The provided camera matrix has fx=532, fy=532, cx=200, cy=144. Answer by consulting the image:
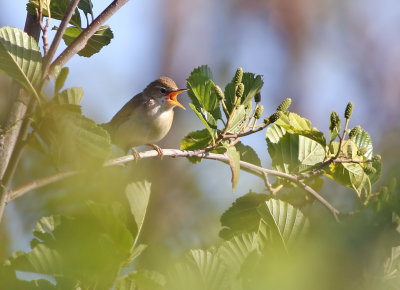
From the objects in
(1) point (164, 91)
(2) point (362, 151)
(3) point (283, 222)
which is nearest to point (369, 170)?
(2) point (362, 151)

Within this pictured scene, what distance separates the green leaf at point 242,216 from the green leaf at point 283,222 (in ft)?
1.58

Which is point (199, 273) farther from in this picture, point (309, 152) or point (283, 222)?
point (309, 152)

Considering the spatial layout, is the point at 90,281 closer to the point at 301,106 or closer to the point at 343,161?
the point at 343,161

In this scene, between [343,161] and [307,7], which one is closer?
[343,161]

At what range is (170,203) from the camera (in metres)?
3.04

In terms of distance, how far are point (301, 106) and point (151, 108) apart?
4.68 metres

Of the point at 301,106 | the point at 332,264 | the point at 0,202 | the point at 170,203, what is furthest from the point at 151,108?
the point at 301,106

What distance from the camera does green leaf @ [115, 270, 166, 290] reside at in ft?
1.81

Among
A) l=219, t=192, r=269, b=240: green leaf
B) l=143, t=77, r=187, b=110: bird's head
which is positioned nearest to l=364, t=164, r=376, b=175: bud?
l=219, t=192, r=269, b=240: green leaf

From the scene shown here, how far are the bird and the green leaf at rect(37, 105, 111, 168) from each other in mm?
2178

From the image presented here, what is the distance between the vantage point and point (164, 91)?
3590 mm

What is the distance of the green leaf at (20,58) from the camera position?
2.53ft

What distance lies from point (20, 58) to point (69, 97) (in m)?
0.16

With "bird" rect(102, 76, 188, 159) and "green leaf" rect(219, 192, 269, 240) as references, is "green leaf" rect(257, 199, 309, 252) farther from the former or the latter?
"bird" rect(102, 76, 188, 159)
